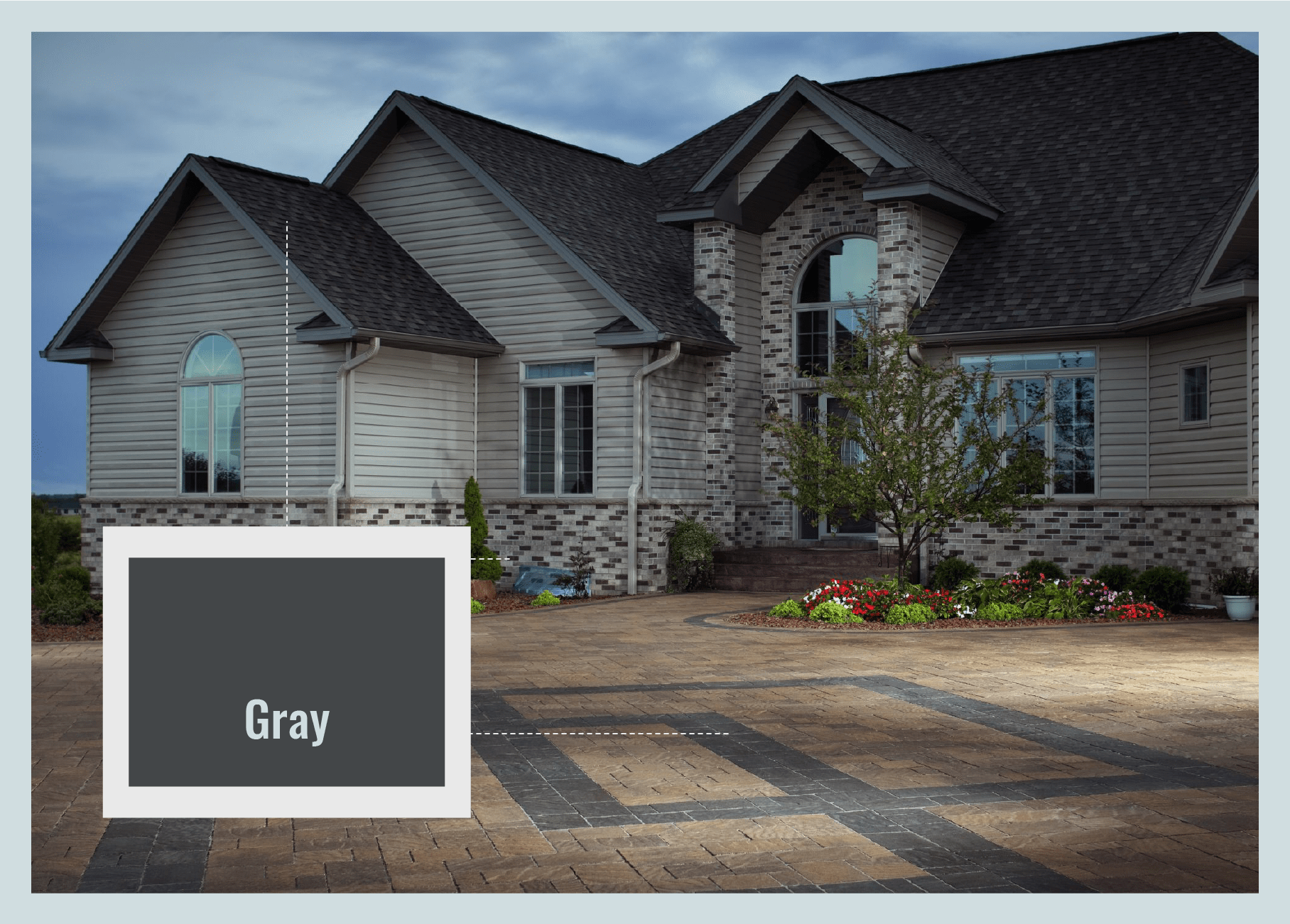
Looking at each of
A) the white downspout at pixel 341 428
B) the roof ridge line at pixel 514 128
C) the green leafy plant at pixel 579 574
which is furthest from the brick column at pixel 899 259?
the white downspout at pixel 341 428

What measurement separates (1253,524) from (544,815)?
1175 centimetres

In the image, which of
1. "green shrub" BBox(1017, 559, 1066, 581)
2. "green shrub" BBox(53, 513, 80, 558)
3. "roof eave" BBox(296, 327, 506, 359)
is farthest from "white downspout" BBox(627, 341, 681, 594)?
"green shrub" BBox(53, 513, 80, 558)

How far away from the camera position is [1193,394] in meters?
16.4

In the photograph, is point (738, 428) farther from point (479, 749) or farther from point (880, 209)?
point (479, 749)

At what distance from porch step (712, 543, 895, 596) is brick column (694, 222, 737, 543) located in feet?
2.79

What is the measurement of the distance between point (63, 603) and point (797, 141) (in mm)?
11728

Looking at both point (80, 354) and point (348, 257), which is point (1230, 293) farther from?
point (80, 354)

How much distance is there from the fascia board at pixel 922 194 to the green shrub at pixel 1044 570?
5.04 m

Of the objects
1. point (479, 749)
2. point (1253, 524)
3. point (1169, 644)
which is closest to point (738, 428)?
point (1253, 524)

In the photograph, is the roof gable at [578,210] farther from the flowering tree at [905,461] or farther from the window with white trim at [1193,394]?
the window with white trim at [1193,394]

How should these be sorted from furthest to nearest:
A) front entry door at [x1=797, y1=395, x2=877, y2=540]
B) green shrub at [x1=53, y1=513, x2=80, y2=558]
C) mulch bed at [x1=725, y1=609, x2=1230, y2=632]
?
1. green shrub at [x1=53, y1=513, x2=80, y2=558]
2. front entry door at [x1=797, y1=395, x2=877, y2=540]
3. mulch bed at [x1=725, y1=609, x2=1230, y2=632]

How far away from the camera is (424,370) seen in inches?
746

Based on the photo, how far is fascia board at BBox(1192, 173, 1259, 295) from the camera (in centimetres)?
1437

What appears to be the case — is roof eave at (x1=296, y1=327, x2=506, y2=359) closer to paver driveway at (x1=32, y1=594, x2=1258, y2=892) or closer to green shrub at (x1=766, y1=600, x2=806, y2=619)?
green shrub at (x1=766, y1=600, x2=806, y2=619)
